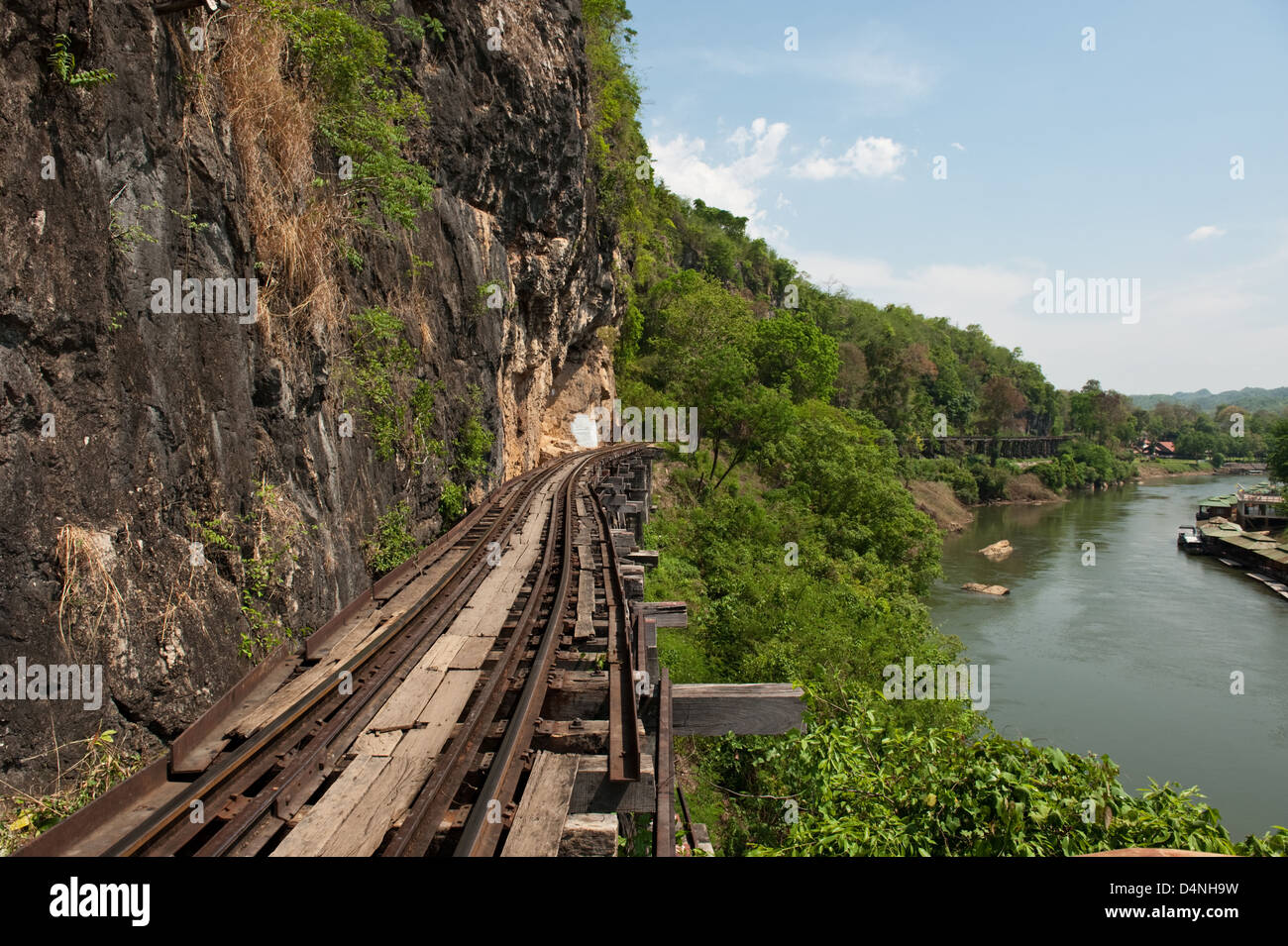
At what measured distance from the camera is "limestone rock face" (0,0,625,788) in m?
4.19

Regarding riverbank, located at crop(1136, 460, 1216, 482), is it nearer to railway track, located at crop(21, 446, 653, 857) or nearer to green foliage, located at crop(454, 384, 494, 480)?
green foliage, located at crop(454, 384, 494, 480)

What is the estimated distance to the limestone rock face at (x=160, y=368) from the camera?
13.8 feet

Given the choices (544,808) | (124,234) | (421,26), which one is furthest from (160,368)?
(421,26)

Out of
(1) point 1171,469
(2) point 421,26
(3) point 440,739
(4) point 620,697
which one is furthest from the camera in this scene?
(1) point 1171,469

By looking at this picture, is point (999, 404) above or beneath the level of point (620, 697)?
above

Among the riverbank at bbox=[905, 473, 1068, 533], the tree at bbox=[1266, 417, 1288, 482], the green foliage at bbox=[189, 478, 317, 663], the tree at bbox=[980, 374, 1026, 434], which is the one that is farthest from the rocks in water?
the tree at bbox=[980, 374, 1026, 434]

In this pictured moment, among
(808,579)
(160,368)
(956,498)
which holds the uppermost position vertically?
(160,368)

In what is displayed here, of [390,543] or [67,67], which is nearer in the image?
[67,67]

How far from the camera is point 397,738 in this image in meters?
4.53

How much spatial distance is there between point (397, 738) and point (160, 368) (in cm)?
316

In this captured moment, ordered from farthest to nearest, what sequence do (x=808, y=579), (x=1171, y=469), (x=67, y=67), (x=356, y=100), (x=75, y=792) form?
(x=1171, y=469) → (x=808, y=579) → (x=356, y=100) → (x=67, y=67) → (x=75, y=792)

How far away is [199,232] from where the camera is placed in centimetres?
603

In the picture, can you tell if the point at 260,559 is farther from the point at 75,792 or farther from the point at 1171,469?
the point at 1171,469
